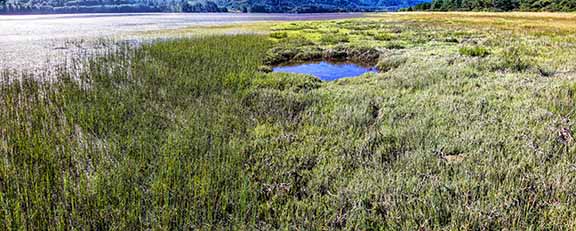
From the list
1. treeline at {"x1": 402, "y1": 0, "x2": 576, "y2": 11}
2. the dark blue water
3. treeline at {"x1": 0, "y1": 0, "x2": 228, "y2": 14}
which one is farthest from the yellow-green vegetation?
treeline at {"x1": 402, "y1": 0, "x2": 576, "y2": 11}

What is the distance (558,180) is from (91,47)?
20.0 metres

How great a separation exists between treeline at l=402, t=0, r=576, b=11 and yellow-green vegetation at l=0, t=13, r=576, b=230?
89.0m

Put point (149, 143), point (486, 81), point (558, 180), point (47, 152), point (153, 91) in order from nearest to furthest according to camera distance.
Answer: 1. point (558, 180)
2. point (47, 152)
3. point (149, 143)
4. point (153, 91)
5. point (486, 81)

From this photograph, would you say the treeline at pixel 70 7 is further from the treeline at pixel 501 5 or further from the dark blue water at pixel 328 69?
the treeline at pixel 501 5

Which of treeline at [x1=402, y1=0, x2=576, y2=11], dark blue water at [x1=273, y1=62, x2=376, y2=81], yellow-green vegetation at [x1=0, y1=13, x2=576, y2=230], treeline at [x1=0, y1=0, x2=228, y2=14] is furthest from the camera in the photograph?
treeline at [x1=402, y1=0, x2=576, y2=11]

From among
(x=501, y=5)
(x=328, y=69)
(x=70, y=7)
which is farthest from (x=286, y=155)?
(x=501, y=5)

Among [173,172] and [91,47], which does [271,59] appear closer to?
[91,47]

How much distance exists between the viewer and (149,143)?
5.81 m

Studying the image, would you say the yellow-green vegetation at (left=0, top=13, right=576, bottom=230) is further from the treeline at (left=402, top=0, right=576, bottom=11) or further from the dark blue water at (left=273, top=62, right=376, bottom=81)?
the treeline at (left=402, top=0, right=576, bottom=11)

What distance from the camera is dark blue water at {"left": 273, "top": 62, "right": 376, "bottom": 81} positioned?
1549 centimetres

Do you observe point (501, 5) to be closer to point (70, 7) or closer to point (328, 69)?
point (328, 69)

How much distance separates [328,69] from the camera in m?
16.7

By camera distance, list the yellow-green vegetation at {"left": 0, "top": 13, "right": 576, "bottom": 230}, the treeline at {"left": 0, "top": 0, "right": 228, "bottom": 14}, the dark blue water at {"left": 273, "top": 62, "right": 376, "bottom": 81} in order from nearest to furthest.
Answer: the yellow-green vegetation at {"left": 0, "top": 13, "right": 576, "bottom": 230}, the dark blue water at {"left": 273, "top": 62, "right": 376, "bottom": 81}, the treeline at {"left": 0, "top": 0, "right": 228, "bottom": 14}

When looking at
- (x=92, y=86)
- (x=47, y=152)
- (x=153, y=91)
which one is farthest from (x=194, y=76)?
(x=47, y=152)
